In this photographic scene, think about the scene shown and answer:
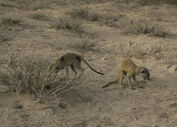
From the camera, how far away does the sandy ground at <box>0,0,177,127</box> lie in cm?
450

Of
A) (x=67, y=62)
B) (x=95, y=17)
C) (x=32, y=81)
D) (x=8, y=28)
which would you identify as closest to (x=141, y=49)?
(x=67, y=62)

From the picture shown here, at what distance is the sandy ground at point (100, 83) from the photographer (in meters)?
4.50

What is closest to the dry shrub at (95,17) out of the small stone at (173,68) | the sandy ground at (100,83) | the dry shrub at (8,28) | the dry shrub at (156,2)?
the sandy ground at (100,83)

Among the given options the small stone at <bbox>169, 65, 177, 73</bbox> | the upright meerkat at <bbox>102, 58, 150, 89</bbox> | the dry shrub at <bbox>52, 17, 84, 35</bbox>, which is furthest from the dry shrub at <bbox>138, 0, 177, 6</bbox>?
the upright meerkat at <bbox>102, 58, 150, 89</bbox>

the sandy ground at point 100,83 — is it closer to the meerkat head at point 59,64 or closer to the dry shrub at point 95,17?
the dry shrub at point 95,17

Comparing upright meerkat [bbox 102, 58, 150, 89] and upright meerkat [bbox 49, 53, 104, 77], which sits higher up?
upright meerkat [bbox 49, 53, 104, 77]

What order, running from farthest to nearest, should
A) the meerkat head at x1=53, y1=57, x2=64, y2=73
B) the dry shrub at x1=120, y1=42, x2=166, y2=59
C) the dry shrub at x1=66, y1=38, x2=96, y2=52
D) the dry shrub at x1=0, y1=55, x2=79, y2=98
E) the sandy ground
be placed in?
the dry shrub at x1=66, y1=38, x2=96, y2=52
the dry shrub at x1=120, y1=42, x2=166, y2=59
the meerkat head at x1=53, y1=57, x2=64, y2=73
the dry shrub at x1=0, y1=55, x2=79, y2=98
the sandy ground

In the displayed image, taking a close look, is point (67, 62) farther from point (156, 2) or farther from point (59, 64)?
point (156, 2)

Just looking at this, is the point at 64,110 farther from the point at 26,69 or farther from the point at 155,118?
the point at 155,118

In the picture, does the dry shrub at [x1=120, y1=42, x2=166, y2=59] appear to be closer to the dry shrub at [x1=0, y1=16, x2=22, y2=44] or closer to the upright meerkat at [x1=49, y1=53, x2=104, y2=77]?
the upright meerkat at [x1=49, y1=53, x2=104, y2=77]

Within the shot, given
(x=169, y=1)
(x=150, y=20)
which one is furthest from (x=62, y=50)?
(x=169, y=1)

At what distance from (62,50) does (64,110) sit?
126 inches

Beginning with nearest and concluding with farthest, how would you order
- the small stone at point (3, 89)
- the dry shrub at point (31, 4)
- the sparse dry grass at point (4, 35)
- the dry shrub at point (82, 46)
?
the small stone at point (3, 89)
the dry shrub at point (82, 46)
the sparse dry grass at point (4, 35)
the dry shrub at point (31, 4)

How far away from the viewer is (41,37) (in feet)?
28.7
